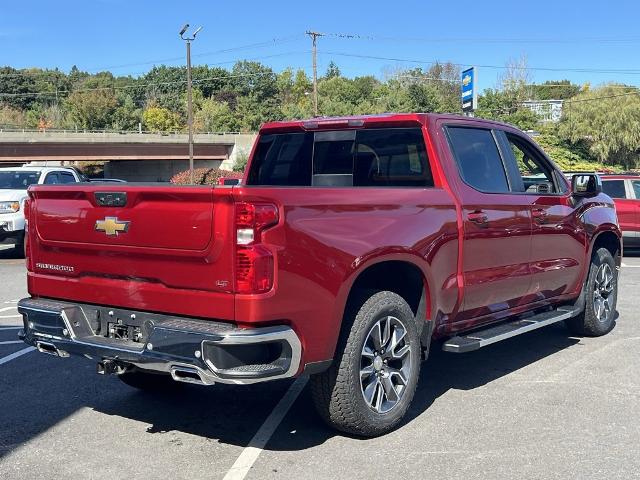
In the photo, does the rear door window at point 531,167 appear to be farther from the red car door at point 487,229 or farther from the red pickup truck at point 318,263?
the red car door at point 487,229

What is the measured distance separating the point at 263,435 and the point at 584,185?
12.7 feet

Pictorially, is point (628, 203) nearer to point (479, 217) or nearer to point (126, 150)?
point (479, 217)

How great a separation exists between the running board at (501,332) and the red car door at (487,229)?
0.12 metres

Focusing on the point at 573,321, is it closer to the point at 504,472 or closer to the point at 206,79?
the point at 504,472

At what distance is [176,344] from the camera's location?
3.79 m

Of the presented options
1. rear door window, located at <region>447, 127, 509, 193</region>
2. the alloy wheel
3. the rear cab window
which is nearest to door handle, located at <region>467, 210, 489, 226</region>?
rear door window, located at <region>447, 127, 509, 193</region>

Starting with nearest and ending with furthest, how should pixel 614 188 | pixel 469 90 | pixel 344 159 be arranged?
1. pixel 344 159
2. pixel 614 188
3. pixel 469 90

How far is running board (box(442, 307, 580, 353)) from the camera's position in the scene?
16.3 feet

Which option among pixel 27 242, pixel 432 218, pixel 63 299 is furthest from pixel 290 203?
pixel 27 242

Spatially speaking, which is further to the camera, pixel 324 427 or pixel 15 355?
pixel 15 355

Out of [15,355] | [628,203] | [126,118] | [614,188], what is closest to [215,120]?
[126,118]

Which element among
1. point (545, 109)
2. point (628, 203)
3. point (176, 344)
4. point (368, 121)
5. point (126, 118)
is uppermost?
point (126, 118)

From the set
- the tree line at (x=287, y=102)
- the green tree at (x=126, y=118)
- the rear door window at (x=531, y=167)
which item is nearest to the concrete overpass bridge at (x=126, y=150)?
the tree line at (x=287, y=102)

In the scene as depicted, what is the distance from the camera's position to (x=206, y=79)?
131875mm
